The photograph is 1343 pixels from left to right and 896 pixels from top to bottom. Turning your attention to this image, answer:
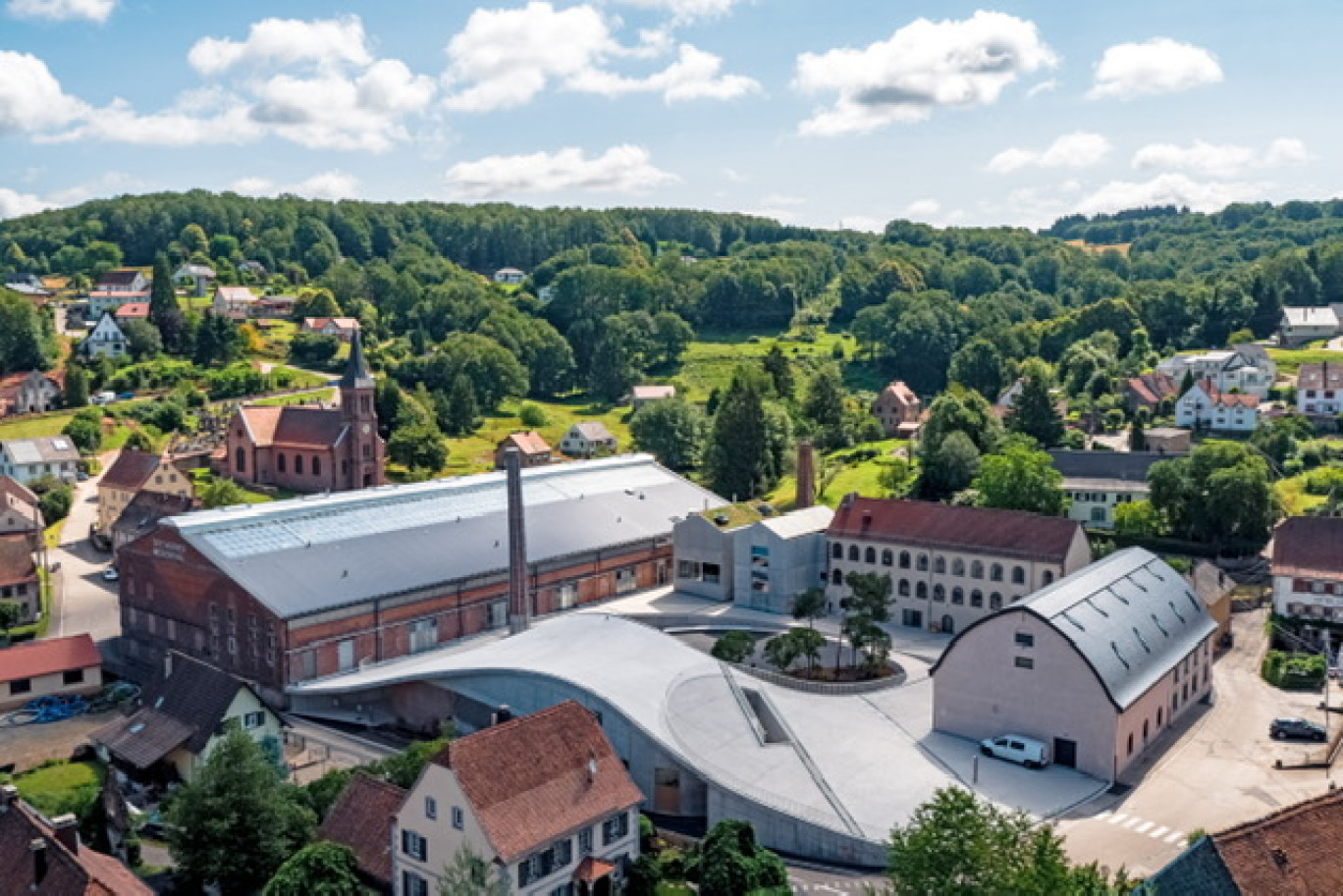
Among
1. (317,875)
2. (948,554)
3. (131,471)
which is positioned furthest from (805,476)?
(317,875)

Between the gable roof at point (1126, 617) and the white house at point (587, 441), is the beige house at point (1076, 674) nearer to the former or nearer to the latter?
the gable roof at point (1126, 617)

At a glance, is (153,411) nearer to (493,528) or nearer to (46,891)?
(493,528)

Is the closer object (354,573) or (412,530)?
(354,573)

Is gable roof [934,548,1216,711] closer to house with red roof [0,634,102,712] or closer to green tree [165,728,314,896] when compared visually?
green tree [165,728,314,896]

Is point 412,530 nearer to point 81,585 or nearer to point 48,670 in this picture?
point 48,670

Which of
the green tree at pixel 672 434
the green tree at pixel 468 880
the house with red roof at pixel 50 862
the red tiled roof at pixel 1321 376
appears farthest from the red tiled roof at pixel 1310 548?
the house with red roof at pixel 50 862

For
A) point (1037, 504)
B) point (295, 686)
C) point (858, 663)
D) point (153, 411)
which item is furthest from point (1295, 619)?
point (153, 411)

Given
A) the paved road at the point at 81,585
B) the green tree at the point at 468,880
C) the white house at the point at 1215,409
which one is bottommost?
the paved road at the point at 81,585

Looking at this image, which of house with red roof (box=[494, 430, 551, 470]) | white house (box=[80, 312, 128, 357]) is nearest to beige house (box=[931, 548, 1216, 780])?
house with red roof (box=[494, 430, 551, 470])
